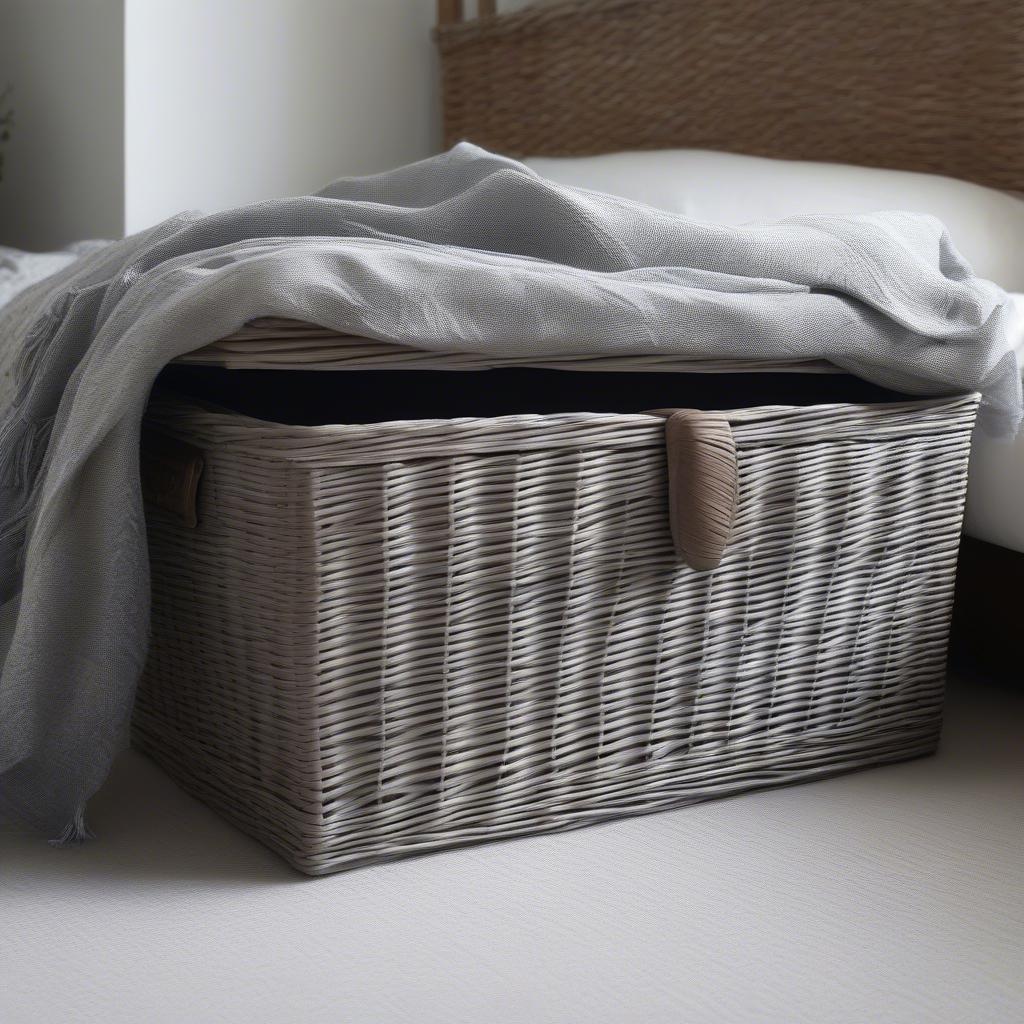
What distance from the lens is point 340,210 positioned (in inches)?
40.7

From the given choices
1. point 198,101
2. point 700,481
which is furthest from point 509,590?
point 198,101

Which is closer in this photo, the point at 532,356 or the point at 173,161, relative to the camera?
the point at 532,356

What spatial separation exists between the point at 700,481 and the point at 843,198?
890 mm

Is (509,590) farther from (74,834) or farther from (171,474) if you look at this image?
(74,834)

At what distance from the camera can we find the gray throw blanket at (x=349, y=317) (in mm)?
872

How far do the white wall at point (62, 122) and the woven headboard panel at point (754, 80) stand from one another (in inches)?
28.7

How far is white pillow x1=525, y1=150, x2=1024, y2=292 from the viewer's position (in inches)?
67.4

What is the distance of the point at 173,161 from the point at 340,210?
1.74m

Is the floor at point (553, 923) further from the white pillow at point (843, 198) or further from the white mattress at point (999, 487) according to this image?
the white pillow at point (843, 198)

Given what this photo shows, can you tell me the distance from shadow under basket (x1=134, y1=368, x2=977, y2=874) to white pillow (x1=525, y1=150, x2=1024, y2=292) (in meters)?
0.62

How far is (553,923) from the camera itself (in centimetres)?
87

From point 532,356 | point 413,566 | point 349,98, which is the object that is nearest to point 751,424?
point 532,356

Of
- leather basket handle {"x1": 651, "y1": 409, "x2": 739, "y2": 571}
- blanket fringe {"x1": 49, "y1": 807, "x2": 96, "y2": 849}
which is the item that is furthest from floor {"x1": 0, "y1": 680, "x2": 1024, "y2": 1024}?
leather basket handle {"x1": 651, "y1": 409, "x2": 739, "y2": 571}

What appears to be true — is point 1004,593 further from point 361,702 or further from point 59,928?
point 59,928
